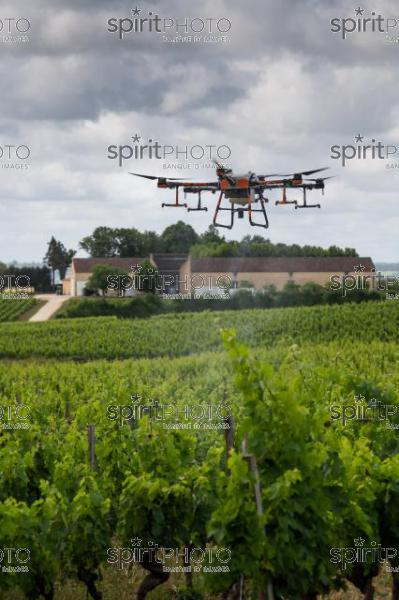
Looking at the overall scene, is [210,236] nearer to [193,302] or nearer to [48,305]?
[193,302]

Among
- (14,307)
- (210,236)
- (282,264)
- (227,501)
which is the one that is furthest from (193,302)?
(227,501)

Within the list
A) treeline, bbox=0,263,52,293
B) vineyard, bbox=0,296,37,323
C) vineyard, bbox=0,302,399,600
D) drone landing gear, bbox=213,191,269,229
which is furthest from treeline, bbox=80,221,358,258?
vineyard, bbox=0,302,399,600

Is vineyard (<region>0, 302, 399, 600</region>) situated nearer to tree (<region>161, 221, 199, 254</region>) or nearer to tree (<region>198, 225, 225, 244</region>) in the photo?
tree (<region>198, 225, 225, 244</region>)

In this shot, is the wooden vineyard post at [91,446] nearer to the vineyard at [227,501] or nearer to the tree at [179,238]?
the vineyard at [227,501]

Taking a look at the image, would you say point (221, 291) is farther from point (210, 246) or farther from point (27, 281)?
point (27, 281)

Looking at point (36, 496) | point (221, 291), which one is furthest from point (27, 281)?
point (36, 496)
